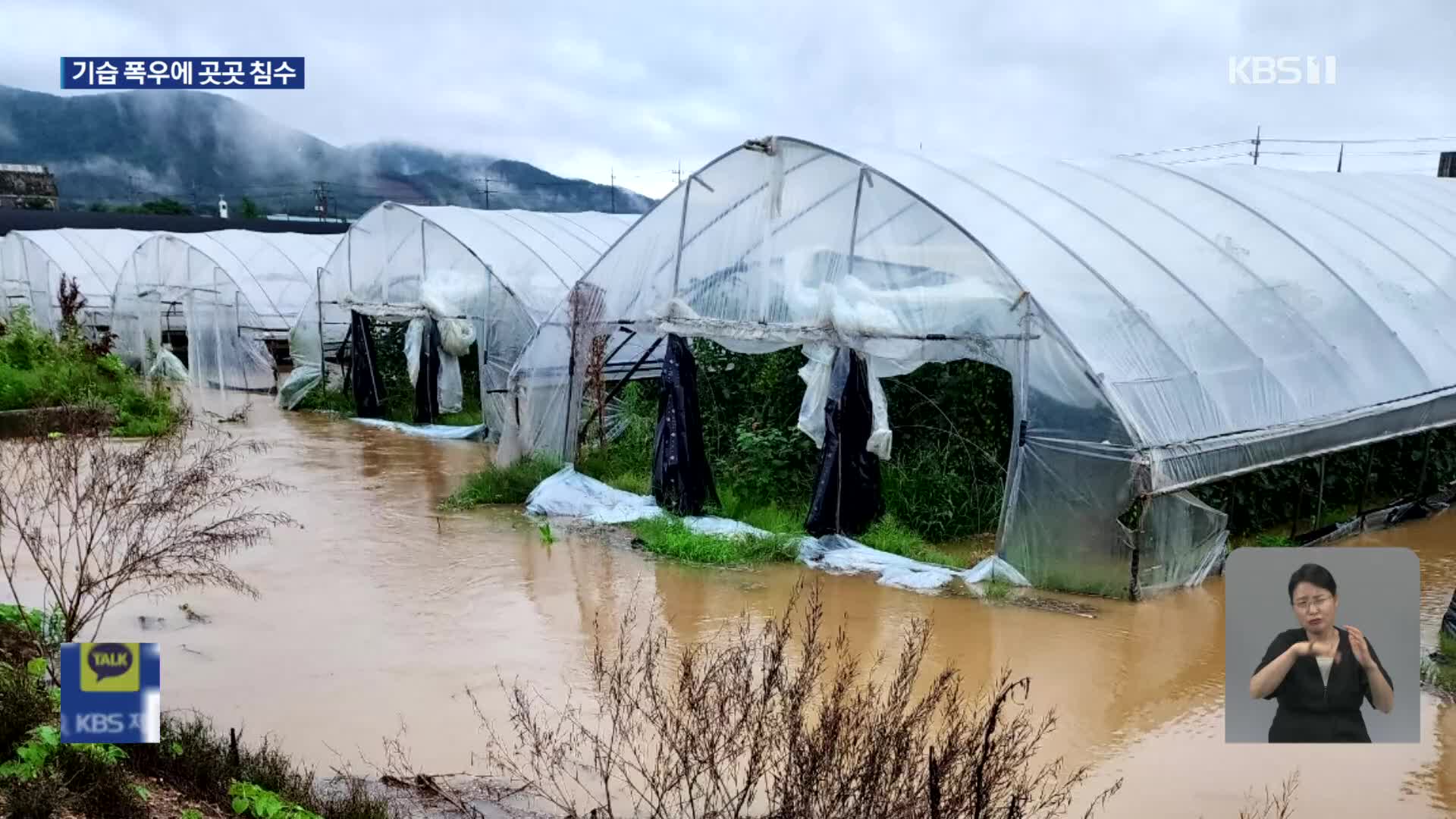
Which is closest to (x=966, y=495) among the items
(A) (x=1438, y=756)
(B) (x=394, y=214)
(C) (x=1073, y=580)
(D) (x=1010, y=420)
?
(D) (x=1010, y=420)

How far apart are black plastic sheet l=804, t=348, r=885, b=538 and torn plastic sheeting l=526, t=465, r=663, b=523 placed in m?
1.76

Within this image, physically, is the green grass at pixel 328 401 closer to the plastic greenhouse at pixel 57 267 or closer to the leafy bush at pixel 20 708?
the plastic greenhouse at pixel 57 267

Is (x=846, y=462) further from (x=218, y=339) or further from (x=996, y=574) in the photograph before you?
(x=218, y=339)

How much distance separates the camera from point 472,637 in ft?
23.7

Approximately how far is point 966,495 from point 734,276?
9.62 feet

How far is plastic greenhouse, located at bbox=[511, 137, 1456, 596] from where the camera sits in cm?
800

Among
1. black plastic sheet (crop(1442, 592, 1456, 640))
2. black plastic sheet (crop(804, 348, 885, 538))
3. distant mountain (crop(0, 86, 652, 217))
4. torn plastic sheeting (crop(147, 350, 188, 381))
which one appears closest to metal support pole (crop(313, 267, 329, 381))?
torn plastic sheeting (crop(147, 350, 188, 381))

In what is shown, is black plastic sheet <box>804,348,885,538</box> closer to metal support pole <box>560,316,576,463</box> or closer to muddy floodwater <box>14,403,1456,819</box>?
muddy floodwater <box>14,403,1456,819</box>

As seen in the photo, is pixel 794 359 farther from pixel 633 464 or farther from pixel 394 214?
pixel 394 214

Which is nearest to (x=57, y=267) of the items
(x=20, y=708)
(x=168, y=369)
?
(x=168, y=369)

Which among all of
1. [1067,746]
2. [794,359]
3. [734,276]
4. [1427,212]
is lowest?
[1067,746]

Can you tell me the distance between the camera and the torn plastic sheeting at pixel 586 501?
33.9 feet

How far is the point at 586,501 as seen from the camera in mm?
10664

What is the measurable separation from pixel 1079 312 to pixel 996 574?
6.75 feet
